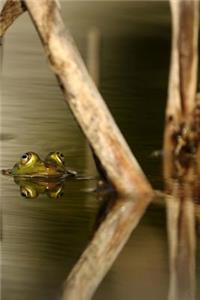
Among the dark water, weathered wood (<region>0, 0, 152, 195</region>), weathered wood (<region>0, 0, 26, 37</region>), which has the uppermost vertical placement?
weathered wood (<region>0, 0, 26, 37</region>)

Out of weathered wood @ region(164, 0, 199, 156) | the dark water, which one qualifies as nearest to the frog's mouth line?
the dark water

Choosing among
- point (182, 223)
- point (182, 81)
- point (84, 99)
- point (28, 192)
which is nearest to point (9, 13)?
point (84, 99)

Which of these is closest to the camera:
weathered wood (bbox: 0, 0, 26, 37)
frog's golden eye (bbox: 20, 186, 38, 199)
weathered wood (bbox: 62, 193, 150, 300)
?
weathered wood (bbox: 62, 193, 150, 300)

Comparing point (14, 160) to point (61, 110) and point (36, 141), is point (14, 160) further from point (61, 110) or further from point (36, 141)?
point (61, 110)

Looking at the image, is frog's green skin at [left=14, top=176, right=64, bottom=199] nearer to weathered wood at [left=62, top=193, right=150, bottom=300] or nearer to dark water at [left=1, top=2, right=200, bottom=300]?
dark water at [left=1, top=2, right=200, bottom=300]

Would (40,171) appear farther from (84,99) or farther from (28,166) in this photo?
(84,99)

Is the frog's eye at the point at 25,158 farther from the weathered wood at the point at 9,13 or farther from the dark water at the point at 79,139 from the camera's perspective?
the weathered wood at the point at 9,13

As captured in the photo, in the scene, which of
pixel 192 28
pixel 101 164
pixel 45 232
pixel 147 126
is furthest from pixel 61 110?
pixel 45 232

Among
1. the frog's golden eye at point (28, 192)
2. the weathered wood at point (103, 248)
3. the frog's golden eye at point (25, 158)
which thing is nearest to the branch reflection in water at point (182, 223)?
the weathered wood at point (103, 248)

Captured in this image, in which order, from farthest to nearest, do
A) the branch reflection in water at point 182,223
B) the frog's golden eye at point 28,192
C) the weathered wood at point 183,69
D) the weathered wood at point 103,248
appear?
the weathered wood at point 183,69 < the frog's golden eye at point 28,192 < the branch reflection in water at point 182,223 < the weathered wood at point 103,248
